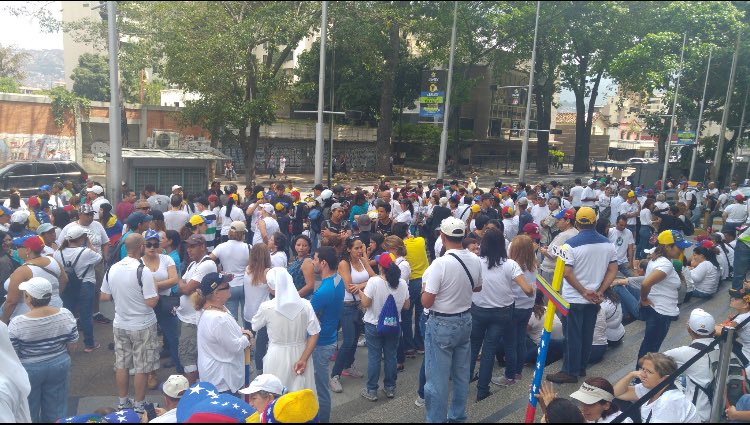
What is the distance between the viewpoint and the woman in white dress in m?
3.91

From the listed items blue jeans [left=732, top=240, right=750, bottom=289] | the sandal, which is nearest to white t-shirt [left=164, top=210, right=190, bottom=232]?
the sandal

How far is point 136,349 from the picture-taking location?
15.5 feet

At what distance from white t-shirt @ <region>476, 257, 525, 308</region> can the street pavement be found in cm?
92

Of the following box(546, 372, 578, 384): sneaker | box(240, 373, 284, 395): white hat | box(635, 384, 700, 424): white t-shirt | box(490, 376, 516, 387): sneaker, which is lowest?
box(490, 376, 516, 387): sneaker

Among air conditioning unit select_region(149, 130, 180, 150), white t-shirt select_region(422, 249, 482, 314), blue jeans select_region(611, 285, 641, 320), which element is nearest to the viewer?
white t-shirt select_region(422, 249, 482, 314)

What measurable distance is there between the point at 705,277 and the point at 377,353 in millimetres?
6276

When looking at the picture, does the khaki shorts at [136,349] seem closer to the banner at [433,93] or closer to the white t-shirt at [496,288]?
the white t-shirt at [496,288]

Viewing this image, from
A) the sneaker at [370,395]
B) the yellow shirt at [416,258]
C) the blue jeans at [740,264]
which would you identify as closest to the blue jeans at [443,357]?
the sneaker at [370,395]

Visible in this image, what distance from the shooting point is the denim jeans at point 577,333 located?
16.9ft

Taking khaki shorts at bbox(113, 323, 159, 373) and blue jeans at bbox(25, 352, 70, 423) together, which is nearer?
blue jeans at bbox(25, 352, 70, 423)

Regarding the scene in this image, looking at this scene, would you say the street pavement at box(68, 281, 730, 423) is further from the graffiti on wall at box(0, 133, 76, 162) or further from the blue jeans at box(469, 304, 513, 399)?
the graffiti on wall at box(0, 133, 76, 162)

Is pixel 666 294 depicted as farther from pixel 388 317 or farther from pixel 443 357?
pixel 388 317

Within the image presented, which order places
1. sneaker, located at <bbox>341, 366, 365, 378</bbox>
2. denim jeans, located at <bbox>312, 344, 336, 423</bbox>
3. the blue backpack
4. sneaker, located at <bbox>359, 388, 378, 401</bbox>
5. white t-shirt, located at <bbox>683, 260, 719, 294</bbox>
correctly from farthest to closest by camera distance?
white t-shirt, located at <bbox>683, 260, 719, 294</bbox> < sneaker, located at <bbox>341, 366, 365, 378</bbox> < sneaker, located at <bbox>359, 388, 378, 401</bbox> < the blue backpack < denim jeans, located at <bbox>312, 344, 336, 423</bbox>

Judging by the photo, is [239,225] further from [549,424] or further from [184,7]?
[549,424]
